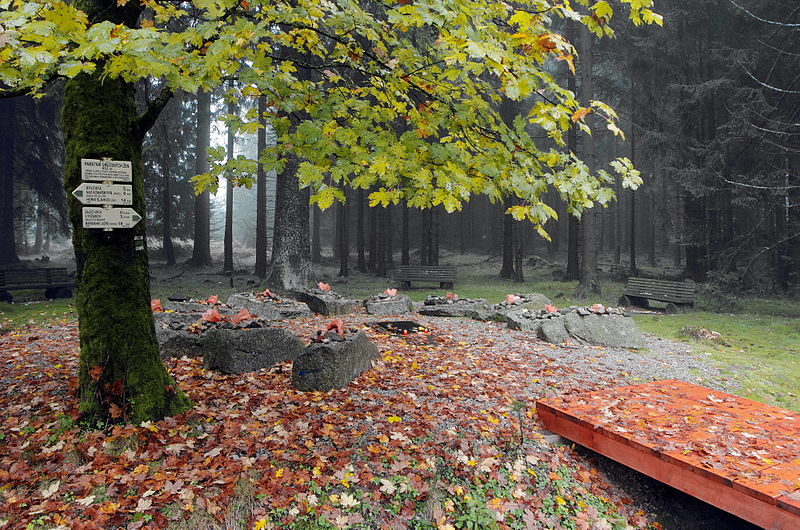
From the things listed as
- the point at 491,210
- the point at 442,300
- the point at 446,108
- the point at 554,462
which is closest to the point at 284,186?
the point at 442,300

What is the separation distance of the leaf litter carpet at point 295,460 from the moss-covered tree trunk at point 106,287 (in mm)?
248

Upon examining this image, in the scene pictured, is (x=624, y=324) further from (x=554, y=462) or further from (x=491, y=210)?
(x=491, y=210)

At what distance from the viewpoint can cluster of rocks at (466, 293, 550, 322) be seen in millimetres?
10219

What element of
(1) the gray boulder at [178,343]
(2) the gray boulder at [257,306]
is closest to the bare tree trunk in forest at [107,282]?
(1) the gray boulder at [178,343]

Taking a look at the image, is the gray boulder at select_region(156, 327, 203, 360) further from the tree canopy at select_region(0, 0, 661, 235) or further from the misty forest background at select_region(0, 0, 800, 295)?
the misty forest background at select_region(0, 0, 800, 295)

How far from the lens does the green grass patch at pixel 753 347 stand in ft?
19.8

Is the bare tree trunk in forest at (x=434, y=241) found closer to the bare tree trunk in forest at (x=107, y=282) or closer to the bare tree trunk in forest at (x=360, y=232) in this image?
the bare tree trunk in forest at (x=360, y=232)

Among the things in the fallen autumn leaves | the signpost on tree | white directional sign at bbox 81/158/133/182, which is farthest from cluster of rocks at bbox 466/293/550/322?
white directional sign at bbox 81/158/133/182

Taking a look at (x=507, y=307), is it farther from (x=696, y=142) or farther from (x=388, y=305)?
(x=696, y=142)

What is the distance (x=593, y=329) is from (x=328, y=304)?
216 inches

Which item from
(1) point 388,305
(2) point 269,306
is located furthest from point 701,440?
(2) point 269,306

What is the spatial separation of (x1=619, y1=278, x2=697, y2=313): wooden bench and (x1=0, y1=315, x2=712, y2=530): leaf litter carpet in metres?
9.25

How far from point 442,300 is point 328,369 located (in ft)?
22.1

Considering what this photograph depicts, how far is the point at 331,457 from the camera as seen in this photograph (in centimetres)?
381
